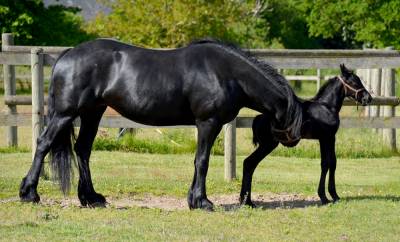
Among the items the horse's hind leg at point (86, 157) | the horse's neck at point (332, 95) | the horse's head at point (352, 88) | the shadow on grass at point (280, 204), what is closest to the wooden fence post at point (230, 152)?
the shadow on grass at point (280, 204)

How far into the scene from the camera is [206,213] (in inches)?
346

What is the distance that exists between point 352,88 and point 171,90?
2.22m

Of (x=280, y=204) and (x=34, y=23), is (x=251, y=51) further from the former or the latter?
(x=34, y=23)

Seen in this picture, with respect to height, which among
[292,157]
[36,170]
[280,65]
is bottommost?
[292,157]

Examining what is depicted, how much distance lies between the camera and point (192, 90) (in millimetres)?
9078

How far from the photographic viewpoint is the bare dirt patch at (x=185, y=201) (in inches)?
382

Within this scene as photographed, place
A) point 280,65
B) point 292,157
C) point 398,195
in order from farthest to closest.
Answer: point 292,157, point 280,65, point 398,195

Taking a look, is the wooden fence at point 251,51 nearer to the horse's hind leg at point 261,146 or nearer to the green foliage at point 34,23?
the horse's hind leg at point 261,146

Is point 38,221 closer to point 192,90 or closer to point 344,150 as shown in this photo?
point 192,90

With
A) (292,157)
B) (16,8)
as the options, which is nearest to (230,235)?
(292,157)

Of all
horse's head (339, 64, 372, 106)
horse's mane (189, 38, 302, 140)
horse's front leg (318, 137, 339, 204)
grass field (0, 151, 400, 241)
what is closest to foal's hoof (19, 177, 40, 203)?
grass field (0, 151, 400, 241)

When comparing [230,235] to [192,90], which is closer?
[230,235]

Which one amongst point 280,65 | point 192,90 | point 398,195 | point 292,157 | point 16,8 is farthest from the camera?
point 16,8

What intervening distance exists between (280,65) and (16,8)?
26557 millimetres
